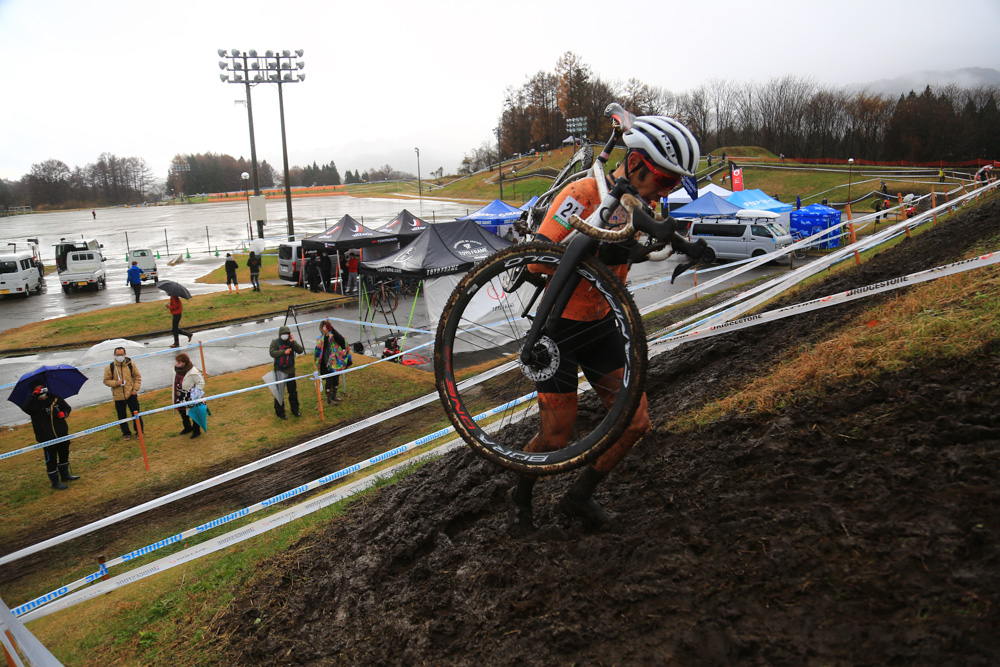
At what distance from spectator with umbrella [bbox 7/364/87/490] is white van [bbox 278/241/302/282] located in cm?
2081

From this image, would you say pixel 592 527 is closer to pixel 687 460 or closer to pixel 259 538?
pixel 687 460

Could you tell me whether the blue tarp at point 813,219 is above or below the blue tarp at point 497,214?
below

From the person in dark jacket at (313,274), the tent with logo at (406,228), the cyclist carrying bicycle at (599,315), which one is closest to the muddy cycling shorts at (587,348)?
the cyclist carrying bicycle at (599,315)

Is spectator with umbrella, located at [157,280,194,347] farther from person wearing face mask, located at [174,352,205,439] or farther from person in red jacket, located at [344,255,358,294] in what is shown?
person in red jacket, located at [344,255,358,294]

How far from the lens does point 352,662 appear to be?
349cm

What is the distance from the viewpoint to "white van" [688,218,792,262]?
27.5m

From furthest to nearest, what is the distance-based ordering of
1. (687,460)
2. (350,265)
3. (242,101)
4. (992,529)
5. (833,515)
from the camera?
(242,101)
(350,265)
(687,460)
(833,515)
(992,529)

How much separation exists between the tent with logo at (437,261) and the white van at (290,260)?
1352 centimetres

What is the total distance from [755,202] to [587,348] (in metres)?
33.2

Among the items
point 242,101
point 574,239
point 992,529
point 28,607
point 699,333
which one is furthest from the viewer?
point 242,101

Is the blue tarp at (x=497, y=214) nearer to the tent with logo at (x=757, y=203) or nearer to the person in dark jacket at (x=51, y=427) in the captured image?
the tent with logo at (x=757, y=203)

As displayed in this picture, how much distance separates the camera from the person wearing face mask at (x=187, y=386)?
37.1 feet

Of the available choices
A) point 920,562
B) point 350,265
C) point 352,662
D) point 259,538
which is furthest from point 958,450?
point 350,265

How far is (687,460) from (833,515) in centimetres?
132
